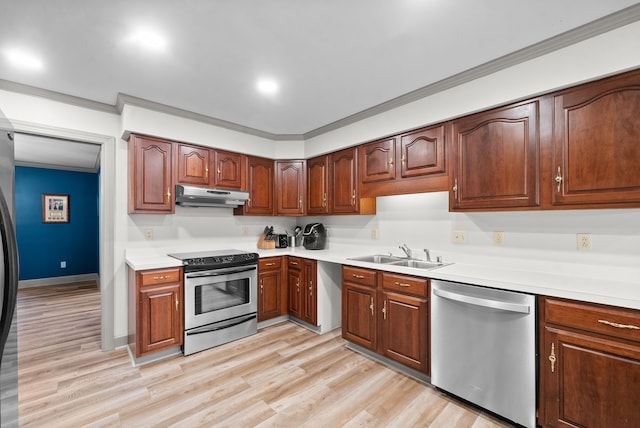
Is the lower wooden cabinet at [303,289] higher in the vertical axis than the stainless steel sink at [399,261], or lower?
lower

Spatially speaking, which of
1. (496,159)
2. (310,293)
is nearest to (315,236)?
(310,293)

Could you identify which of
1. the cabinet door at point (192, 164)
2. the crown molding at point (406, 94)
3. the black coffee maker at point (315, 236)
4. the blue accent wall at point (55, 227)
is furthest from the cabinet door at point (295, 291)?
the blue accent wall at point (55, 227)

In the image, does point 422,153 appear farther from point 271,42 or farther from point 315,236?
point 315,236

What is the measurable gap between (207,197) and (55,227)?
15.4ft

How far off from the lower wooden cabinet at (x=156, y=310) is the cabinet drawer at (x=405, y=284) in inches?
73.8

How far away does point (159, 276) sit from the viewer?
8.68 ft

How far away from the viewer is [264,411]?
1.99 m

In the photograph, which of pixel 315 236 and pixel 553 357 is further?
pixel 315 236

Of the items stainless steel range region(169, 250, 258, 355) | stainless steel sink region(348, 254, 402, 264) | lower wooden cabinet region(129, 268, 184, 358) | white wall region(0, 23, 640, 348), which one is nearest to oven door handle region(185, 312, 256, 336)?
stainless steel range region(169, 250, 258, 355)

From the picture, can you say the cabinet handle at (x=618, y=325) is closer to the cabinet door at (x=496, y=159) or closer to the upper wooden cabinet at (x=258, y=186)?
the cabinet door at (x=496, y=159)

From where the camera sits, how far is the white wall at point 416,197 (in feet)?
6.10

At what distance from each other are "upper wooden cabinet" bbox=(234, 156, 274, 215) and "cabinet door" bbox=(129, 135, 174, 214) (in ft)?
3.01

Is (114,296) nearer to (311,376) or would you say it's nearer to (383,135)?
(311,376)

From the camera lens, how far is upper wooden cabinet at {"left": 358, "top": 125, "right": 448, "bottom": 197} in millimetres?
2557
